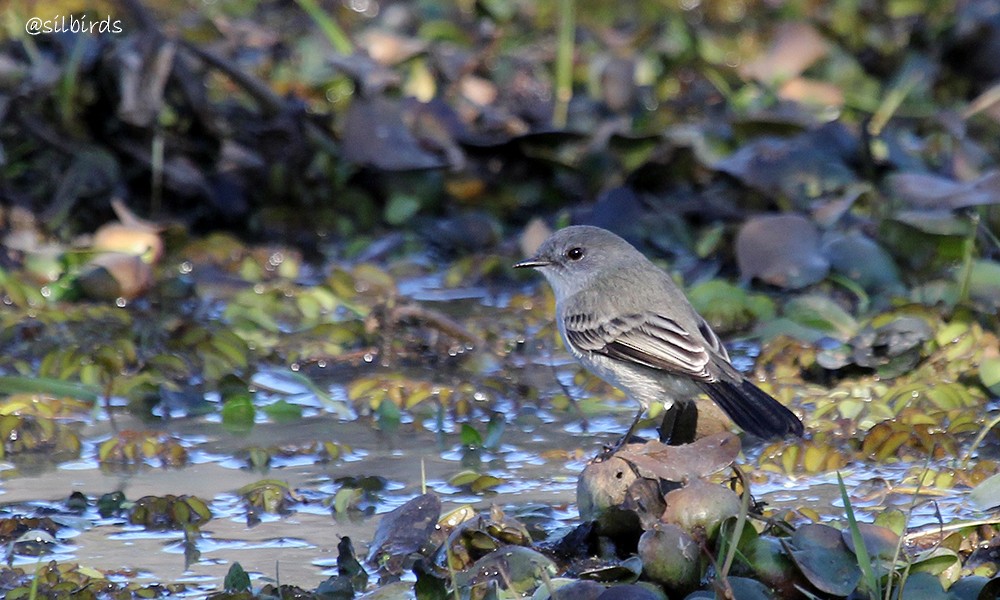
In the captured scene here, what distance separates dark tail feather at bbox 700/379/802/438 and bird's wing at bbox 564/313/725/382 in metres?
0.10

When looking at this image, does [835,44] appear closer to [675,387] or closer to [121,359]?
[675,387]

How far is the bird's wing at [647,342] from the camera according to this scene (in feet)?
16.0

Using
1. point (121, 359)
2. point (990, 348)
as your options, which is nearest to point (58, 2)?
point (121, 359)

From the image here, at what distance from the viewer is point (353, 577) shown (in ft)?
12.3

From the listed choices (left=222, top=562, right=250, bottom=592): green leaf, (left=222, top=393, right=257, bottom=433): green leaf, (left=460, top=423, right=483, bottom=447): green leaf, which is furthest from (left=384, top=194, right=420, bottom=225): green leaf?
(left=222, top=562, right=250, bottom=592): green leaf

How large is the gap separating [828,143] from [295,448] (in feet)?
11.9

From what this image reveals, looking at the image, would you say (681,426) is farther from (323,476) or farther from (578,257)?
(578,257)

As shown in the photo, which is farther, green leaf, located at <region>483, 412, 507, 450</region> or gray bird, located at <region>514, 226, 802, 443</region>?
green leaf, located at <region>483, 412, 507, 450</region>

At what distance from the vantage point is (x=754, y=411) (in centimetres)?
454

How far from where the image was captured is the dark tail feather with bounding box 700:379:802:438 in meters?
4.47

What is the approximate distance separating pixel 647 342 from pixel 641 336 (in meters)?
0.05

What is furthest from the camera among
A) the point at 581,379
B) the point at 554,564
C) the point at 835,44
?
the point at 835,44

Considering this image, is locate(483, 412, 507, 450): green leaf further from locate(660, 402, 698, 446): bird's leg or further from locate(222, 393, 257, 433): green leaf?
locate(222, 393, 257, 433): green leaf

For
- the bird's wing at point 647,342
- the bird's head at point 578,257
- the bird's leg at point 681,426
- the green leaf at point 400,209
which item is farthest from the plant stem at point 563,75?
the bird's leg at point 681,426
